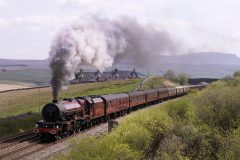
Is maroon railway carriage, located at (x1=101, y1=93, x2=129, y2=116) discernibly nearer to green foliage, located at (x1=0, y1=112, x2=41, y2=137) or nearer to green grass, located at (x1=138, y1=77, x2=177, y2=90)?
green foliage, located at (x1=0, y1=112, x2=41, y2=137)

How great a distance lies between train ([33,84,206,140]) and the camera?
3791cm

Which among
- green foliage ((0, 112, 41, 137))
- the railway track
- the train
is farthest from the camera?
green foliage ((0, 112, 41, 137))

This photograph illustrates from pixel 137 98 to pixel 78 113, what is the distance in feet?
84.9

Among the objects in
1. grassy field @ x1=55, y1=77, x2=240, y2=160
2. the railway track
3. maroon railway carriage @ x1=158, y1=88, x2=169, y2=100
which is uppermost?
grassy field @ x1=55, y1=77, x2=240, y2=160

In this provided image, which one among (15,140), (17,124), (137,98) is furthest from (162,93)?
(15,140)

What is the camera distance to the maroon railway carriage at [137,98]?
6378 centimetres

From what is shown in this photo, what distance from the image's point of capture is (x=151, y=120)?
32.3m

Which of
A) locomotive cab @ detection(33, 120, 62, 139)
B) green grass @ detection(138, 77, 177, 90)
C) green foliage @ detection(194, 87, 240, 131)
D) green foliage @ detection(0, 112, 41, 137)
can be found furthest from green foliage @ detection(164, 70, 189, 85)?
locomotive cab @ detection(33, 120, 62, 139)

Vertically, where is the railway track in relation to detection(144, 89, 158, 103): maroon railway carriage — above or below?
below

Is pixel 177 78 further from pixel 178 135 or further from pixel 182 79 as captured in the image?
pixel 178 135

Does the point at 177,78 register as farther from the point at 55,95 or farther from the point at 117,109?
the point at 55,95

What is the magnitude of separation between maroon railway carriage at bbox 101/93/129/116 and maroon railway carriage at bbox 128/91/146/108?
245cm

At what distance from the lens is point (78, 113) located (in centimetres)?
4209

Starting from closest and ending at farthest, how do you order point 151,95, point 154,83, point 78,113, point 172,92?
point 78,113, point 151,95, point 172,92, point 154,83
